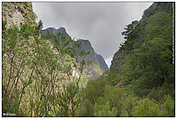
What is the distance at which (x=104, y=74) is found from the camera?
9.98 ft

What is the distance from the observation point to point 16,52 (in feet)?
10.5

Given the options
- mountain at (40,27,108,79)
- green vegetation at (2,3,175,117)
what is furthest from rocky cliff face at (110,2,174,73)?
mountain at (40,27,108,79)

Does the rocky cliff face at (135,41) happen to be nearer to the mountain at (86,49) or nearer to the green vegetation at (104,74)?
the green vegetation at (104,74)

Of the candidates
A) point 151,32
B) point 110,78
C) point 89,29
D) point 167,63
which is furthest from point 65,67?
point 167,63

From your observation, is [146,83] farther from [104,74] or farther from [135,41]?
[135,41]

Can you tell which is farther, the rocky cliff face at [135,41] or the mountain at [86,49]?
the mountain at [86,49]

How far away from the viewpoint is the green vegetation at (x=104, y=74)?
7.42 ft

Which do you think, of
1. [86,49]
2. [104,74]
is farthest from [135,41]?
[86,49]

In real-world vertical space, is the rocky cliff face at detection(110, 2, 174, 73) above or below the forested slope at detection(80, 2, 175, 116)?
above

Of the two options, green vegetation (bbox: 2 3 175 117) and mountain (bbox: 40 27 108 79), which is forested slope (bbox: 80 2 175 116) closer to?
green vegetation (bbox: 2 3 175 117)

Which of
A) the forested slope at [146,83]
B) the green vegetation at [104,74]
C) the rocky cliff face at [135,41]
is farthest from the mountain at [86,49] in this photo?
the forested slope at [146,83]

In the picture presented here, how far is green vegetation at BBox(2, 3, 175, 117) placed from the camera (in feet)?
7.42

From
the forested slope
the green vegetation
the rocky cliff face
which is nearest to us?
the forested slope

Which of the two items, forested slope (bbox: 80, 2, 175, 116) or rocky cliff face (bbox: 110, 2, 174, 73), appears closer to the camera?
forested slope (bbox: 80, 2, 175, 116)
